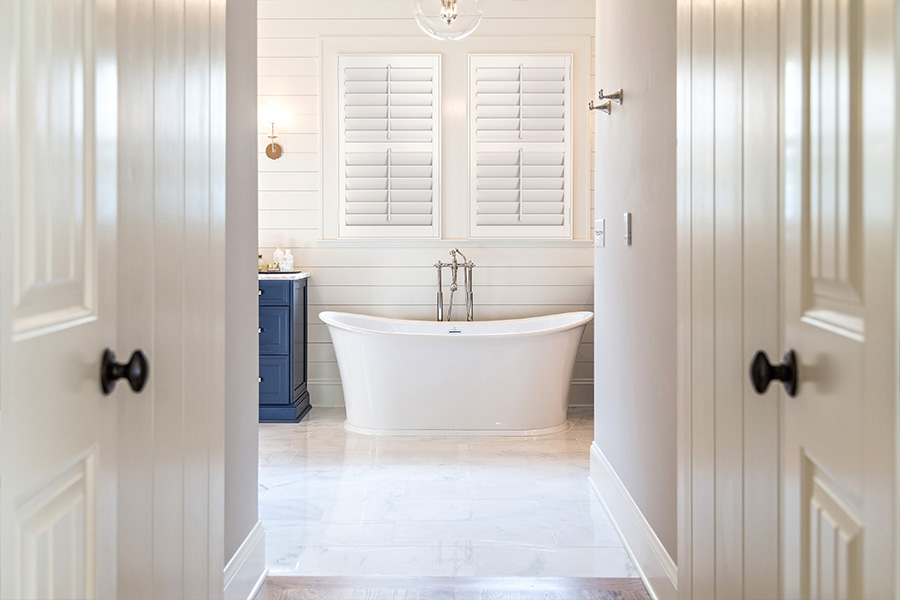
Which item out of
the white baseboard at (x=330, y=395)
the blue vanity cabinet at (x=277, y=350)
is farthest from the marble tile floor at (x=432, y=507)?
the white baseboard at (x=330, y=395)

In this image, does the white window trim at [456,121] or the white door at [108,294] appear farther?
the white window trim at [456,121]

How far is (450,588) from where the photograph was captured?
213cm

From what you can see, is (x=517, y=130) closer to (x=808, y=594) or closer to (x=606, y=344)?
(x=606, y=344)

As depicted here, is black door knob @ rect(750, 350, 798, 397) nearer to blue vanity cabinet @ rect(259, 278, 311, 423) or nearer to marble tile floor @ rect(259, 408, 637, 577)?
marble tile floor @ rect(259, 408, 637, 577)

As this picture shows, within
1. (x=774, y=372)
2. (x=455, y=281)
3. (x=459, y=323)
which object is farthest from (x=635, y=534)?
(x=455, y=281)

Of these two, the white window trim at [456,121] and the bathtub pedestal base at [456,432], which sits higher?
the white window trim at [456,121]

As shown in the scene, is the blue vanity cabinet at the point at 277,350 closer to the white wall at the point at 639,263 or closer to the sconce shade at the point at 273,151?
the sconce shade at the point at 273,151

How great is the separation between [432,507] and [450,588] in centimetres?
74

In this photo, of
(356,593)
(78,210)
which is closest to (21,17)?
(78,210)

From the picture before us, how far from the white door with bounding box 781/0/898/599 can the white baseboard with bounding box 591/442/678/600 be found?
3.14 feet

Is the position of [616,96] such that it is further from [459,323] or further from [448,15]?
[459,323]

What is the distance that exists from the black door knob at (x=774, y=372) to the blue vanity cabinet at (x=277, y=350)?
11.7 feet

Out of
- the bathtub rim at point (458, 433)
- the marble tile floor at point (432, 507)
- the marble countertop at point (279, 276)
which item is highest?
the marble countertop at point (279, 276)

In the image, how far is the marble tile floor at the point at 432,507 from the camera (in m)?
2.32
